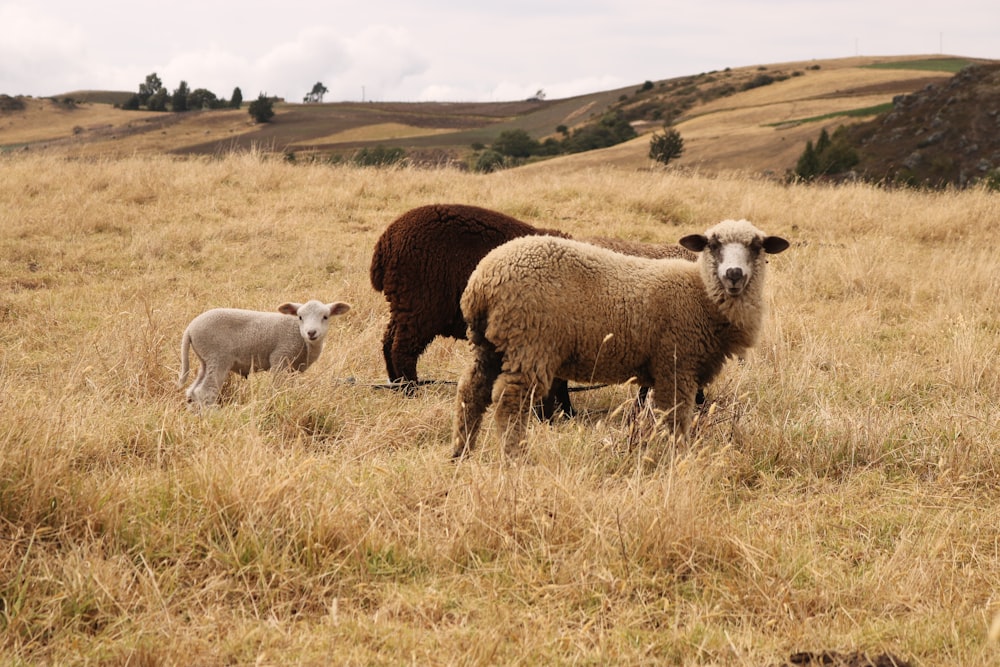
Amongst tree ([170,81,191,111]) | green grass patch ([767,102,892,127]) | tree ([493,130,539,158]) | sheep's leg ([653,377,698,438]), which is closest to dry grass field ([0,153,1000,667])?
sheep's leg ([653,377,698,438])

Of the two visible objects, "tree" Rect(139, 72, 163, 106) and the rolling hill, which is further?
"tree" Rect(139, 72, 163, 106)

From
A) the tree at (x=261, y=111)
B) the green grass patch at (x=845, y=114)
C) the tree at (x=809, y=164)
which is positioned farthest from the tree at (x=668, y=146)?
the tree at (x=261, y=111)

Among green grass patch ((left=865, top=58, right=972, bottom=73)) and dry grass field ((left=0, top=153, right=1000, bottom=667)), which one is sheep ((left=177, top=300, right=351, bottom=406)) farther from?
green grass patch ((left=865, top=58, right=972, bottom=73))

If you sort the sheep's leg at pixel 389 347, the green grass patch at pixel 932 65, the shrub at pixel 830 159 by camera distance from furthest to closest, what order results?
1. the green grass patch at pixel 932 65
2. the shrub at pixel 830 159
3. the sheep's leg at pixel 389 347

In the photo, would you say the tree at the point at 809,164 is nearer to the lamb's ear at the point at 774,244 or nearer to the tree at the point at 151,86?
the lamb's ear at the point at 774,244

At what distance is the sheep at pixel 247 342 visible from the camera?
5.99 metres

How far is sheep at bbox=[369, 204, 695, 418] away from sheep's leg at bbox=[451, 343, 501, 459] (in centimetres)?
162

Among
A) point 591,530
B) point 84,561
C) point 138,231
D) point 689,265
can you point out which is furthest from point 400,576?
point 138,231

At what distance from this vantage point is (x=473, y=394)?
521cm

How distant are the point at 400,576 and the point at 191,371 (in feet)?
11.4

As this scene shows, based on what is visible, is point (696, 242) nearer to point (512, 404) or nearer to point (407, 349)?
point (512, 404)

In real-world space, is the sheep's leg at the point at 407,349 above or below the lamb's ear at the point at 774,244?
below

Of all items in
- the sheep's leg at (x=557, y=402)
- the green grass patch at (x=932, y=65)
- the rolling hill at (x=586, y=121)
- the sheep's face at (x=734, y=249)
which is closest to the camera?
the sheep's face at (x=734, y=249)

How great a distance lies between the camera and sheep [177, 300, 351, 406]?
599cm
